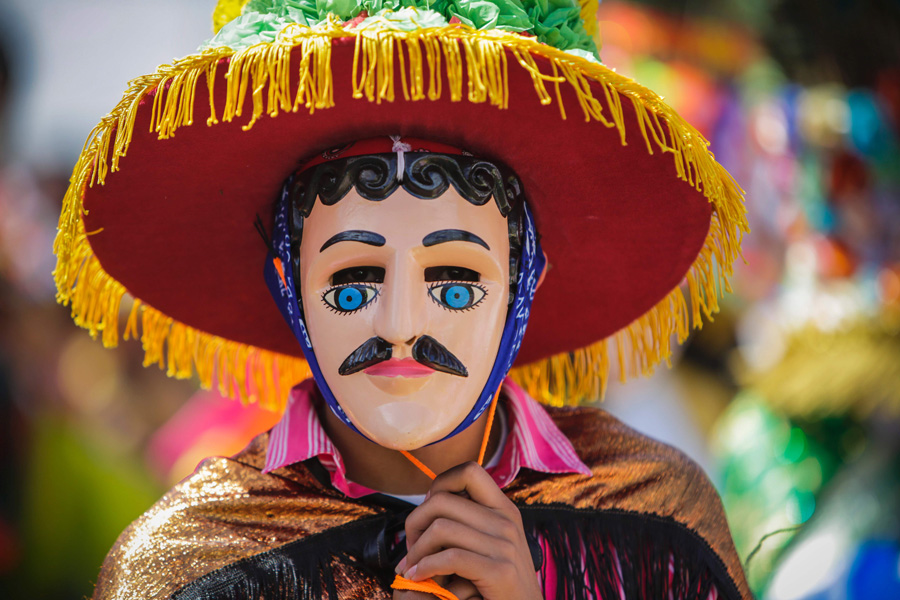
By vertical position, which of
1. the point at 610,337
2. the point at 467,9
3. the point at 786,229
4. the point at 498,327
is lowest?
the point at 498,327

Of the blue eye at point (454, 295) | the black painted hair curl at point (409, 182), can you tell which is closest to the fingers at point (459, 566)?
the blue eye at point (454, 295)

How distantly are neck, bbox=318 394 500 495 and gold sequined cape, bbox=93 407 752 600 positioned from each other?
0.09 m

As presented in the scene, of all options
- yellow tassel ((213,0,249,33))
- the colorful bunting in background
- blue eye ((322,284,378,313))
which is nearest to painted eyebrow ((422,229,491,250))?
blue eye ((322,284,378,313))

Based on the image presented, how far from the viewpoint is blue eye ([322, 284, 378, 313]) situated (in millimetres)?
1833

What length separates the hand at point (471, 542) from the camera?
1.64 m

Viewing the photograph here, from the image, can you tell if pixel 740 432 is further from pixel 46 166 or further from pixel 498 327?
pixel 46 166

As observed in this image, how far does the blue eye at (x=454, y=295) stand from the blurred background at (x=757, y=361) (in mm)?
1578

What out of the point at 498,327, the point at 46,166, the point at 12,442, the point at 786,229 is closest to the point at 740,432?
the point at 786,229

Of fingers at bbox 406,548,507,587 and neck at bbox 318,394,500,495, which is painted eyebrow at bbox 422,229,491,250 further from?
fingers at bbox 406,548,507,587

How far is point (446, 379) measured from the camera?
1809 millimetres

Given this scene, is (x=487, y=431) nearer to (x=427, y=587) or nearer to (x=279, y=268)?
(x=427, y=587)

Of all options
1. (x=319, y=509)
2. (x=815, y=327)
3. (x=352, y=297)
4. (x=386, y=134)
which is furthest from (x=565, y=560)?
(x=815, y=327)

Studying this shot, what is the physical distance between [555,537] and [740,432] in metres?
2.71

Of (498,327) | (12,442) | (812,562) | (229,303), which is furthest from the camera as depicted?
(12,442)
